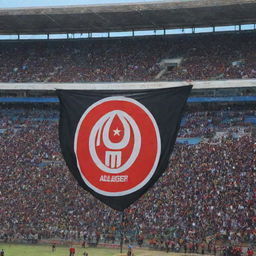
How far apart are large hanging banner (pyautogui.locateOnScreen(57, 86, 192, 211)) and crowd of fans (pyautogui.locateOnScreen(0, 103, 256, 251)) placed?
52.2ft

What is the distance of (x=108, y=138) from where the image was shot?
7664 mm

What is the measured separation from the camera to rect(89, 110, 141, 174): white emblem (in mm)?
7570

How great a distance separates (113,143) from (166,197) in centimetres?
1998

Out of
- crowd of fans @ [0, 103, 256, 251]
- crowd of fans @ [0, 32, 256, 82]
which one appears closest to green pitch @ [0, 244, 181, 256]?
crowd of fans @ [0, 103, 256, 251]

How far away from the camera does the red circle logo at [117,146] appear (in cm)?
755

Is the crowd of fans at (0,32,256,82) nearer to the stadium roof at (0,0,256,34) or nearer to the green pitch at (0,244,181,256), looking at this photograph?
the stadium roof at (0,0,256,34)

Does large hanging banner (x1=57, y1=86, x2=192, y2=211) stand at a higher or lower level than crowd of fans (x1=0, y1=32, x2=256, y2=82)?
lower

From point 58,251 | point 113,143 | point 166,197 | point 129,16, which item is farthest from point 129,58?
point 113,143

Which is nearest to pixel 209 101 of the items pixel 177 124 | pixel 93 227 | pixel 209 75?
pixel 209 75

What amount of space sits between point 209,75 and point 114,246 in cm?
1592

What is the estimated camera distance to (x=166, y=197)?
27.4 m

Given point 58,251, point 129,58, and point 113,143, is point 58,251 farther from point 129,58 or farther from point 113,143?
point 129,58

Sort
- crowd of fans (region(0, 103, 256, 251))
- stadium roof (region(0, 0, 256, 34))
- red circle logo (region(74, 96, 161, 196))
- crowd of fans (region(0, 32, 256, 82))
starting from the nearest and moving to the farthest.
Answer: red circle logo (region(74, 96, 161, 196)), crowd of fans (region(0, 103, 256, 251)), stadium roof (region(0, 0, 256, 34)), crowd of fans (region(0, 32, 256, 82))

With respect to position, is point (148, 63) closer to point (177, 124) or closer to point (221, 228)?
point (221, 228)
